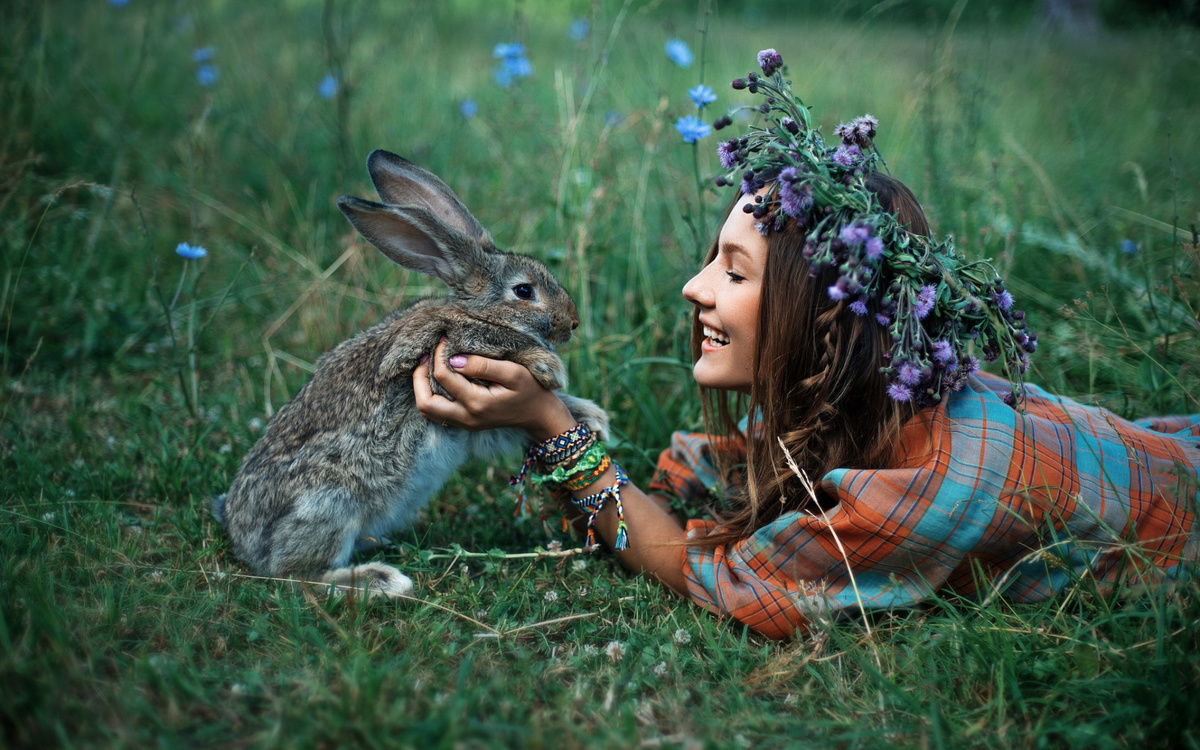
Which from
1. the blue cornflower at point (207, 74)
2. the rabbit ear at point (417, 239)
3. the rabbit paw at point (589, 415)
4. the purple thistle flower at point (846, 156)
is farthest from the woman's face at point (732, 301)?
the blue cornflower at point (207, 74)

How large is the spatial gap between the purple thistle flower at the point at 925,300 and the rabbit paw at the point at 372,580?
5.95 feet

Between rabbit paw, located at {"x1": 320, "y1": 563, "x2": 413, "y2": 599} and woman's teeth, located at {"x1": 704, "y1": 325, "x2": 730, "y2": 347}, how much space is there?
1.33 meters

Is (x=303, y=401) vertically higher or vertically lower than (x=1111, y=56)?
lower

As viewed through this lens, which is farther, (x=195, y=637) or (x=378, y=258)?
(x=378, y=258)

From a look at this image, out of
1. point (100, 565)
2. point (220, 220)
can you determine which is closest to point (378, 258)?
point (220, 220)

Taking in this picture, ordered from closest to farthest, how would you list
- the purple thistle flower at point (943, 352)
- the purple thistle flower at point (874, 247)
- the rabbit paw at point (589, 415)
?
the purple thistle flower at point (874, 247) < the purple thistle flower at point (943, 352) < the rabbit paw at point (589, 415)

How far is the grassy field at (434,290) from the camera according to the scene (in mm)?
2047

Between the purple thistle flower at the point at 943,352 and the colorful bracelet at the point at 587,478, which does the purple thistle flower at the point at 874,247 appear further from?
the colorful bracelet at the point at 587,478

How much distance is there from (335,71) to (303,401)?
9.83 ft

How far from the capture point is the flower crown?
2.34 meters

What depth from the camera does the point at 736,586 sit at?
2664 millimetres

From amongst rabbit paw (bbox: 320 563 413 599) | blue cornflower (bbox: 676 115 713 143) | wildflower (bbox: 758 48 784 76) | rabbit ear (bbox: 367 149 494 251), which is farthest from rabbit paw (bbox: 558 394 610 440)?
wildflower (bbox: 758 48 784 76)

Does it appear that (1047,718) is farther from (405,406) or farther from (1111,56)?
(1111,56)

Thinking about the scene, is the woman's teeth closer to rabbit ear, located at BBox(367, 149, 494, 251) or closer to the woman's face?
the woman's face
